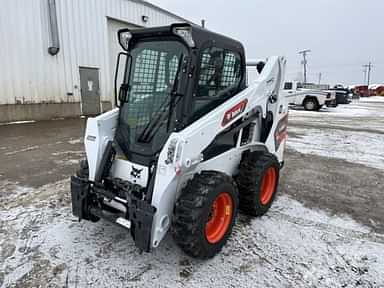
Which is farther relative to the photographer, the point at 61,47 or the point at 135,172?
the point at 61,47

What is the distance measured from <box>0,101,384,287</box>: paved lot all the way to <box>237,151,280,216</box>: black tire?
151 mm

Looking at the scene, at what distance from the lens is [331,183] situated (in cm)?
455

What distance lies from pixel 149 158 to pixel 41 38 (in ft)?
31.0

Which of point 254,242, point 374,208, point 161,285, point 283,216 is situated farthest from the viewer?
point 374,208

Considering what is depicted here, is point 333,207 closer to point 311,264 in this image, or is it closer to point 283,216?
point 283,216

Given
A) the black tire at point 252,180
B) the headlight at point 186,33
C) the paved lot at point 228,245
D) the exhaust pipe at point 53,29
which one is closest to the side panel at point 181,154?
the black tire at point 252,180

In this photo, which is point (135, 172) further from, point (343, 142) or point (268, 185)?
point (343, 142)

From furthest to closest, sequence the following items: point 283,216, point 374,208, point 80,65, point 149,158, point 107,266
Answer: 1. point 80,65
2. point 374,208
3. point 283,216
4. point 149,158
5. point 107,266

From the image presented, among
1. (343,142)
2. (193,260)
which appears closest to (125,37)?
(193,260)

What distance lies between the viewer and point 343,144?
25.1 feet

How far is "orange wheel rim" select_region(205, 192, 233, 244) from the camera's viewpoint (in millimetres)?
2514

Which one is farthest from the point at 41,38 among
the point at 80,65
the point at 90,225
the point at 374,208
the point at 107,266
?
the point at 374,208

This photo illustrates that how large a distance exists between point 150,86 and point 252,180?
1448 millimetres

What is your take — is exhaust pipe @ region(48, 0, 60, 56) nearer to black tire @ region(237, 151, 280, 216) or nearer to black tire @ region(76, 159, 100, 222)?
black tire @ region(76, 159, 100, 222)
